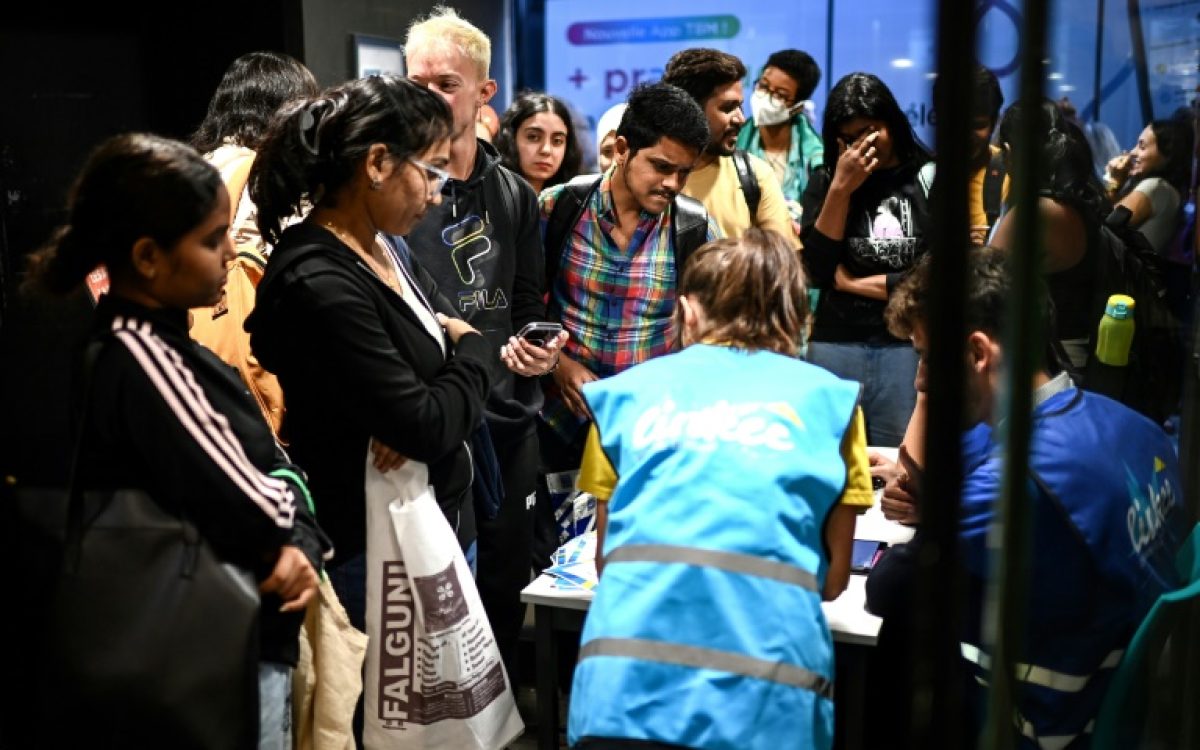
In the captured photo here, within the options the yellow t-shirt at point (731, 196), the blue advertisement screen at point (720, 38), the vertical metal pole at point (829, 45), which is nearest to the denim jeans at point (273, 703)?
the yellow t-shirt at point (731, 196)

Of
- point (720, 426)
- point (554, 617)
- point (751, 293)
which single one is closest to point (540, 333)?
point (554, 617)

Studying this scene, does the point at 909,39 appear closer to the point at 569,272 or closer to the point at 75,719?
the point at 569,272

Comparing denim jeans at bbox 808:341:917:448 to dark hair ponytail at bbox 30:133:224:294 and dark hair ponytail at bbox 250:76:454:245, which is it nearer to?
dark hair ponytail at bbox 250:76:454:245

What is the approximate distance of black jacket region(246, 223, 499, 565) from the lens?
1812mm

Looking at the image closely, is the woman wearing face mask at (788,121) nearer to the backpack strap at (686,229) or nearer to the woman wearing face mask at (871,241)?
the woman wearing face mask at (871,241)

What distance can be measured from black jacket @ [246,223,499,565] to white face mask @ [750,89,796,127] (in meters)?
Result: 2.64

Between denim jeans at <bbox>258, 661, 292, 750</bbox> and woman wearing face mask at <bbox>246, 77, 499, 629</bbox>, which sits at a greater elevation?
woman wearing face mask at <bbox>246, 77, 499, 629</bbox>

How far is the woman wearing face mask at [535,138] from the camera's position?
13.7 feet

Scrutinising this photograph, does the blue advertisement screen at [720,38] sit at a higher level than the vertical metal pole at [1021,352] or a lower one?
higher

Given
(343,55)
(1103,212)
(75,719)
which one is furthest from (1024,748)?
(343,55)

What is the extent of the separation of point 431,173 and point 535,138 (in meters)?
2.27

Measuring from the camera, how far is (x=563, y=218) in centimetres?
295

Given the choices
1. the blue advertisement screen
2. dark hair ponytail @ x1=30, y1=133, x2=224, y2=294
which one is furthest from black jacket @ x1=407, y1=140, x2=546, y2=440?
the blue advertisement screen

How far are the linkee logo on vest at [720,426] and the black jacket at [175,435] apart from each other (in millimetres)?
522
